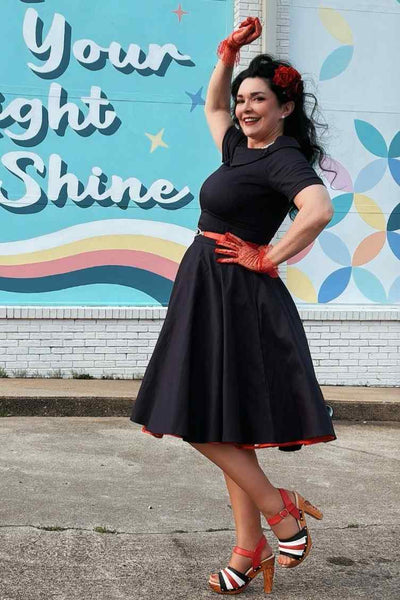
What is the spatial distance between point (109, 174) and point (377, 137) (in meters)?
2.78

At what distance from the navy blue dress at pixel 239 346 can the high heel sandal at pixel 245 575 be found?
469mm

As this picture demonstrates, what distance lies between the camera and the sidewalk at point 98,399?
807cm

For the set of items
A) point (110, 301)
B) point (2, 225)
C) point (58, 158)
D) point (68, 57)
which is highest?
point (68, 57)

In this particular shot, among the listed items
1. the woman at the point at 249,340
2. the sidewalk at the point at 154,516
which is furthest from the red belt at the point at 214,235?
the sidewalk at the point at 154,516

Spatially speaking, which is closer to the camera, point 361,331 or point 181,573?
point 181,573

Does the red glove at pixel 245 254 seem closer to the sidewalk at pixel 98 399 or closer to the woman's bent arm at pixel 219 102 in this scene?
the woman's bent arm at pixel 219 102

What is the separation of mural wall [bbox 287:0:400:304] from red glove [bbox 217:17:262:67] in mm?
5969

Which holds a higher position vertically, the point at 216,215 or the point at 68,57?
the point at 68,57

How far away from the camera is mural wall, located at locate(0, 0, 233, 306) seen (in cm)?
949

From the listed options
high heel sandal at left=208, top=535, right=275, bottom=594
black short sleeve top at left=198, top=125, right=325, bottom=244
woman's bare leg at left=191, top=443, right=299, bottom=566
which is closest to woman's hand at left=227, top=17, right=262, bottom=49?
black short sleeve top at left=198, top=125, right=325, bottom=244

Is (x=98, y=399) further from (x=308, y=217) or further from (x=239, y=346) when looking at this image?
(x=308, y=217)

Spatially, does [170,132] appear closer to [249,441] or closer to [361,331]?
[361,331]

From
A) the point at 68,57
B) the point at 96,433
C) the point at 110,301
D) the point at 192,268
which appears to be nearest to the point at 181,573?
the point at 192,268

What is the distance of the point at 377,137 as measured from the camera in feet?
33.4
